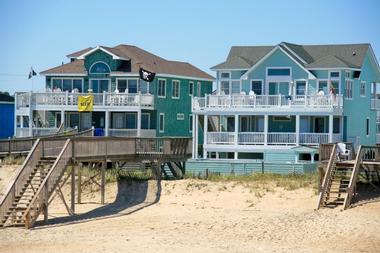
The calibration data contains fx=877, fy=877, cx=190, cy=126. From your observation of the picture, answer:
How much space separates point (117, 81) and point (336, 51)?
14.7 m

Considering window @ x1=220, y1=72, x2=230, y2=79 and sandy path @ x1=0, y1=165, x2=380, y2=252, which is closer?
sandy path @ x1=0, y1=165, x2=380, y2=252

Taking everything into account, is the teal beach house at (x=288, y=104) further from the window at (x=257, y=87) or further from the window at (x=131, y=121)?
the window at (x=131, y=121)

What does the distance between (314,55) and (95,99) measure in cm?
1446

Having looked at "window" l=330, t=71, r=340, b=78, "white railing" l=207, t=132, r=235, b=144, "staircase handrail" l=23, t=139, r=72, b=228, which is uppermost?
"window" l=330, t=71, r=340, b=78

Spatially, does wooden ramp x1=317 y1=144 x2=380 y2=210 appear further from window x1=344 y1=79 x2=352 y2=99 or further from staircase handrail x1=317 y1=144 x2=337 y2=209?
window x1=344 y1=79 x2=352 y2=99

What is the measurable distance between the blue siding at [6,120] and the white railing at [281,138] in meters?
27.6

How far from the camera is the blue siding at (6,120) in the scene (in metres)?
71.1

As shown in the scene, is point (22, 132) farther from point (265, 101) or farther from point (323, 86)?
point (323, 86)

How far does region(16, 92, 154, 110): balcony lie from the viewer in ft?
186

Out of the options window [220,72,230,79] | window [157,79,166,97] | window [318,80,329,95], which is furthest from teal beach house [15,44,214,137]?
window [318,80,329,95]

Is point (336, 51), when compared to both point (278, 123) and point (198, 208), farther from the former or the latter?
point (198, 208)

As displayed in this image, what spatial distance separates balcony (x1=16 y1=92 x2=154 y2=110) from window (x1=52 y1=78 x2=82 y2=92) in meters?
2.32

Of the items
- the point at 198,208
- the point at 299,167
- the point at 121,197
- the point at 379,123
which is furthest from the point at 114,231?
the point at 379,123

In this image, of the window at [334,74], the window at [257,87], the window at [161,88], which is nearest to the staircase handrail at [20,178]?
the window at [257,87]
